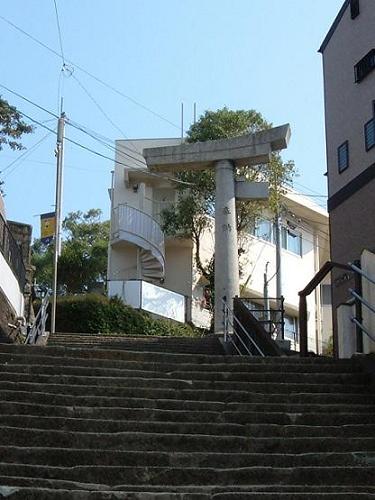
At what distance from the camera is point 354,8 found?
17578 mm

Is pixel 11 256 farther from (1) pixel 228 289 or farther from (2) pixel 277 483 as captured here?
(2) pixel 277 483

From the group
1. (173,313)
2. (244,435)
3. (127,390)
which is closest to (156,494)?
(244,435)

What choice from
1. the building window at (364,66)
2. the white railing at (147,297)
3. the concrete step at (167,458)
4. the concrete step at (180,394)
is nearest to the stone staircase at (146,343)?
the building window at (364,66)

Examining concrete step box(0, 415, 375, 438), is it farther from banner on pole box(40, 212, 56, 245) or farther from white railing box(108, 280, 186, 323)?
white railing box(108, 280, 186, 323)

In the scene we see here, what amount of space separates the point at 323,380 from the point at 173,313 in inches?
750

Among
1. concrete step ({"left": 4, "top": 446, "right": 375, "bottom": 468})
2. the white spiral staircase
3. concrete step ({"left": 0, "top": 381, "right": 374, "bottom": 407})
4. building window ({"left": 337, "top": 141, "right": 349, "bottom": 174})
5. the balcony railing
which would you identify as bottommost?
concrete step ({"left": 4, "top": 446, "right": 375, "bottom": 468})

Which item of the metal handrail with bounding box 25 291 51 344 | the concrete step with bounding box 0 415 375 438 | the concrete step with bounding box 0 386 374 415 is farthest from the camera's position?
the metal handrail with bounding box 25 291 51 344

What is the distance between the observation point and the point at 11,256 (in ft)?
59.9

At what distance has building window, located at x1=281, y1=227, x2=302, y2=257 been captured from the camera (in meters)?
35.5

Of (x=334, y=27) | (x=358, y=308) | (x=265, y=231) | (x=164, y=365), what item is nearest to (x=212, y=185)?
(x=265, y=231)

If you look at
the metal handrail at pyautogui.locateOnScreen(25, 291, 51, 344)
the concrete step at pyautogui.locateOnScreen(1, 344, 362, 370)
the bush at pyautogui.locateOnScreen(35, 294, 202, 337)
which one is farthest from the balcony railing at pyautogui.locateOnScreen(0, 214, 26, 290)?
the concrete step at pyautogui.locateOnScreen(1, 344, 362, 370)

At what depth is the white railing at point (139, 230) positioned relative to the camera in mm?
29422

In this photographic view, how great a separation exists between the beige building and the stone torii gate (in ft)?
16.7

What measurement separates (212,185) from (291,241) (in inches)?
327
